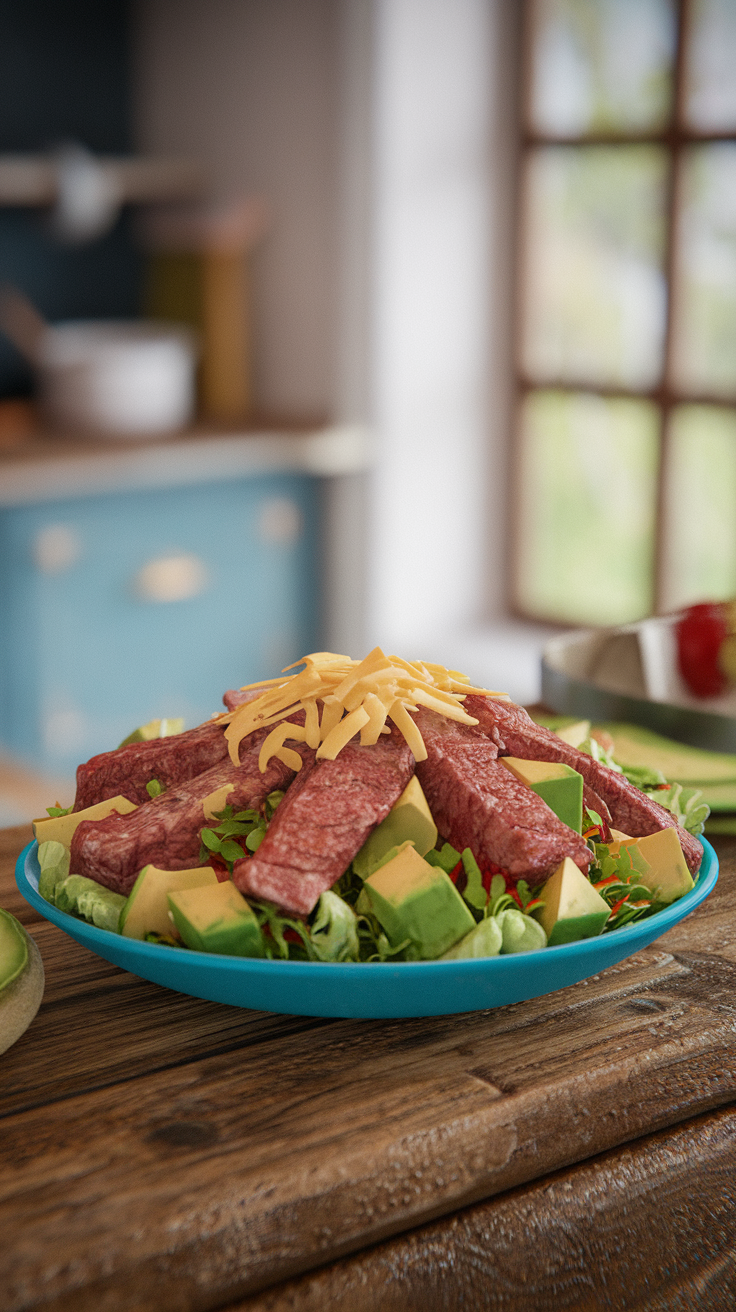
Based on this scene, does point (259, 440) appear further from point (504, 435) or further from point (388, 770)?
point (388, 770)

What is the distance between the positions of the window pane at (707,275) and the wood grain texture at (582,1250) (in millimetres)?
2655

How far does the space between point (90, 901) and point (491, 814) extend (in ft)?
0.74

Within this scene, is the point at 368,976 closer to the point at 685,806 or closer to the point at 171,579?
the point at 685,806

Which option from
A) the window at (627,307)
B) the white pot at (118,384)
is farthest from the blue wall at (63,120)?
the window at (627,307)

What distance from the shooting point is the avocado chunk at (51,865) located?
789mm

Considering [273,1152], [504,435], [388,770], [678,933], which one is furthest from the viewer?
[504,435]

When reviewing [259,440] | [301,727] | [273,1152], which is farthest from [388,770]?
[259,440]

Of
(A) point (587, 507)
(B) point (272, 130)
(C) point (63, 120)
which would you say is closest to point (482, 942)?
(A) point (587, 507)

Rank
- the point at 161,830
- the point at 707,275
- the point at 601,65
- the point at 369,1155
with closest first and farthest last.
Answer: the point at 369,1155 → the point at 161,830 → the point at 707,275 → the point at 601,65

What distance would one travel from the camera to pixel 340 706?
0.78 m

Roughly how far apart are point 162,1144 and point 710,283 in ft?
9.41

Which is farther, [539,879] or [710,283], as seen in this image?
[710,283]

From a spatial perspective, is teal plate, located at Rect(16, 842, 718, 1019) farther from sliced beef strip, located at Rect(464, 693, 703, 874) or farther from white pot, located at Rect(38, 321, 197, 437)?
white pot, located at Rect(38, 321, 197, 437)

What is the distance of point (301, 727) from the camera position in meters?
0.79
